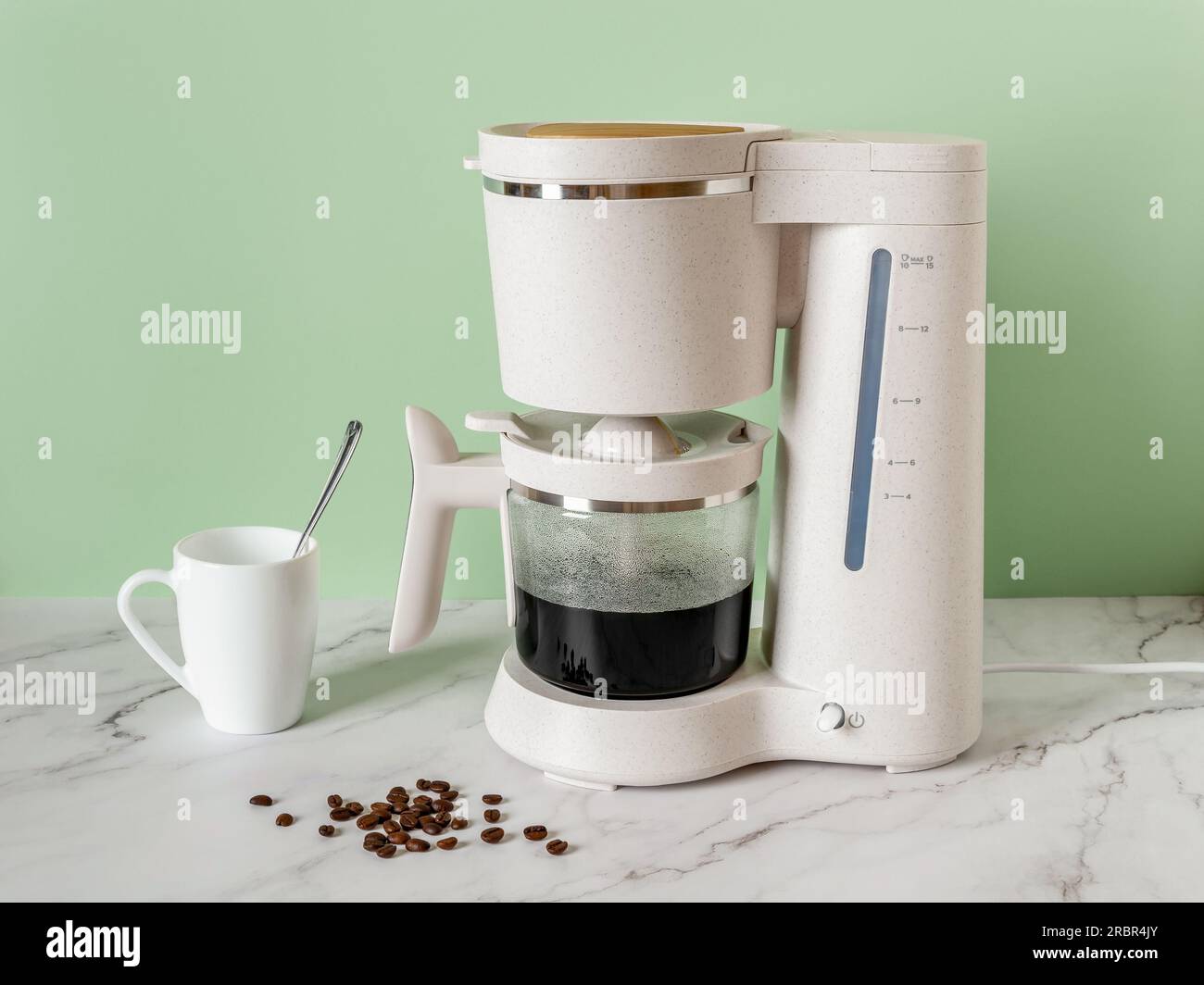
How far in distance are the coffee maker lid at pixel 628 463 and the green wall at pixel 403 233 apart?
0.27 metres

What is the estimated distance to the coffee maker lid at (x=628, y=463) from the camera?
877 mm

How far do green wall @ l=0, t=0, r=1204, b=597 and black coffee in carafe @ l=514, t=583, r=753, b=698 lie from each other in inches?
12.3

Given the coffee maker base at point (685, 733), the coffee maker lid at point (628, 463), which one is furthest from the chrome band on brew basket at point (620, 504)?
the coffee maker base at point (685, 733)

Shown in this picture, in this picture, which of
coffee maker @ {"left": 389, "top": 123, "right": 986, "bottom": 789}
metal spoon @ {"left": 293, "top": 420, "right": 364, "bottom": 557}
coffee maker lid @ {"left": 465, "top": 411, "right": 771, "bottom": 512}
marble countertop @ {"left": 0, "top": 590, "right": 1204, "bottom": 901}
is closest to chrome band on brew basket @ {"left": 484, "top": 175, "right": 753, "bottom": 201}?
coffee maker @ {"left": 389, "top": 123, "right": 986, "bottom": 789}

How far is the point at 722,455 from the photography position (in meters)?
0.90

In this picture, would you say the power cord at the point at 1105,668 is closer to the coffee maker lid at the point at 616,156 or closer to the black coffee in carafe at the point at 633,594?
the black coffee in carafe at the point at 633,594

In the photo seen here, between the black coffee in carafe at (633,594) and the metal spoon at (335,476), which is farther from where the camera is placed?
the metal spoon at (335,476)

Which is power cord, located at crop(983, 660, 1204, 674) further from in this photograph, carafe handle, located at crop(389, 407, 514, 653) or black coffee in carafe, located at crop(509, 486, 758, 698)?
carafe handle, located at crop(389, 407, 514, 653)

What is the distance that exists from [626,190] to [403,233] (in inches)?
15.9

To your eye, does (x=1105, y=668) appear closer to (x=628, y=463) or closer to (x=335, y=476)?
(x=628, y=463)

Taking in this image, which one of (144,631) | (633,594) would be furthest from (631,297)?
(144,631)

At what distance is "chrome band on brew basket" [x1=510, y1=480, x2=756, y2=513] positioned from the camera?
34.9 inches

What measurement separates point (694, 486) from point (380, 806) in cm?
30

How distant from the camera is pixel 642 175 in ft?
2.64
